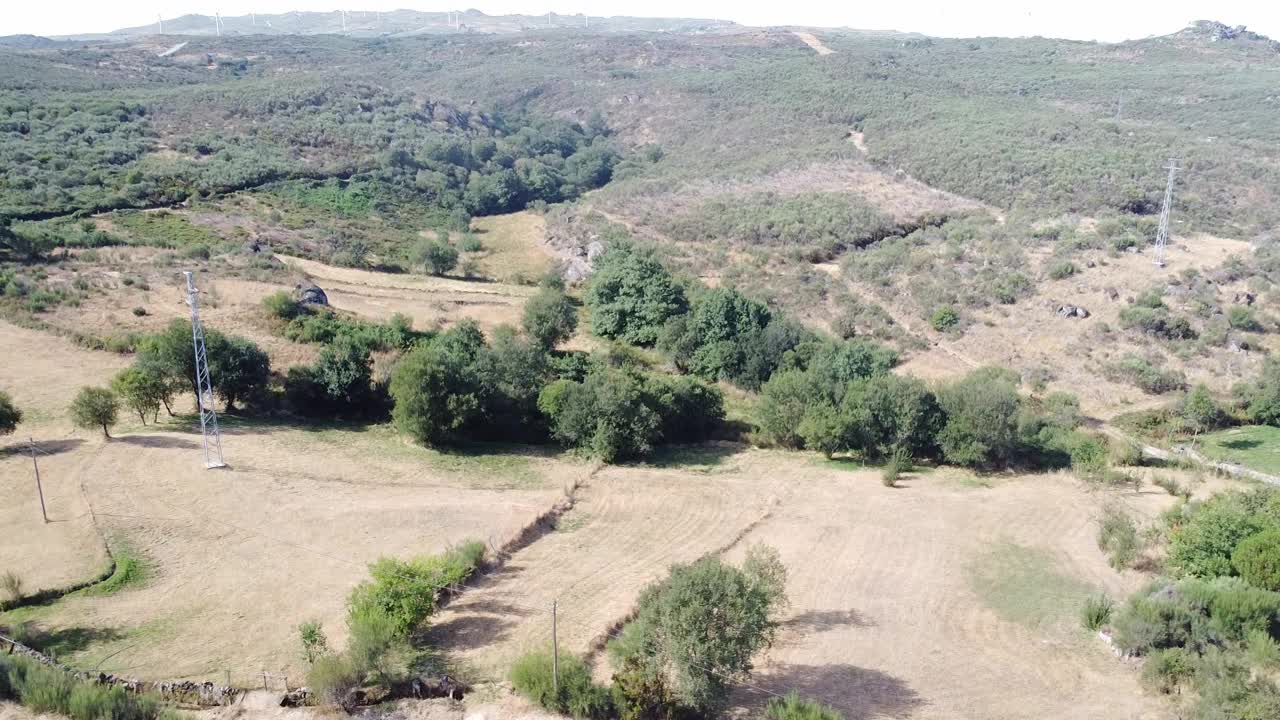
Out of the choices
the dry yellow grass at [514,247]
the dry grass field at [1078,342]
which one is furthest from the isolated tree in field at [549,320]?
the dry grass field at [1078,342]

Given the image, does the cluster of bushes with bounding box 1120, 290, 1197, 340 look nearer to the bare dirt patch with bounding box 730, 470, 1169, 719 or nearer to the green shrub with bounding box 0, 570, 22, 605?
the bare dirt patch with bounding box 730, 470, 1169, 719

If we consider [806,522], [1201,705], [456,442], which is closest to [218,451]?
[456,442]

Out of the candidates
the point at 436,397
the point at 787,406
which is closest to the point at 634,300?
the point at 787,406

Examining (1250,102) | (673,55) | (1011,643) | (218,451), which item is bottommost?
(1011,643)

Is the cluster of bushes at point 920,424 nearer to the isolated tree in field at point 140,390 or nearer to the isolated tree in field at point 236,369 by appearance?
the isolated tree in field at point 236,369

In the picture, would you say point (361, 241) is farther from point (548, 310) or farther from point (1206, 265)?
point (1206, 265)

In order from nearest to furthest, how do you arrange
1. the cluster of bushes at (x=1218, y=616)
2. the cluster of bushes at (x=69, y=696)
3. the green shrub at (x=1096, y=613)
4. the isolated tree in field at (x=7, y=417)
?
the cluster of bushes at (x=69, y=696)
the cluster of bushes at (x=1218, y=616)
the green shrub at (x=1096, y=613)
the isolated tree in field at (x=7, y=417)

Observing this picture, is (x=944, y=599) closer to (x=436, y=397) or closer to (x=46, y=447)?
(x=436, y=397)
